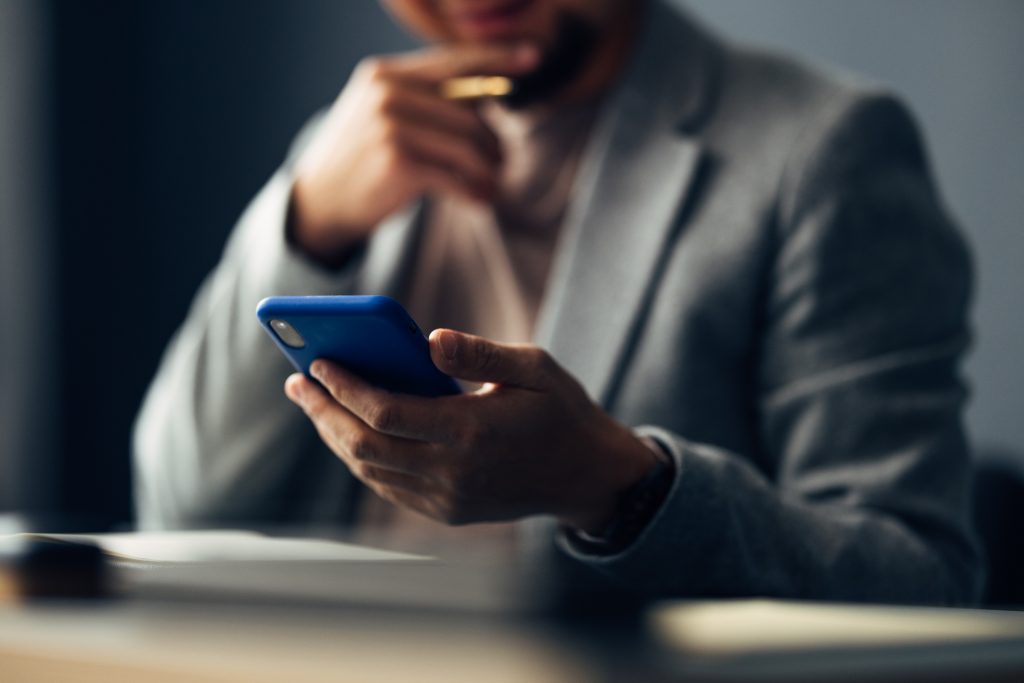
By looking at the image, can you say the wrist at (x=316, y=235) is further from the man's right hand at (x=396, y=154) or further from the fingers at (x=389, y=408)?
the fingers at (x=389, y=408)

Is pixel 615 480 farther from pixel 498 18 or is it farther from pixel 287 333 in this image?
pixel 498 18

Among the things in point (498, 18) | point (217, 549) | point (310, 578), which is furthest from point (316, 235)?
point (310, 578)

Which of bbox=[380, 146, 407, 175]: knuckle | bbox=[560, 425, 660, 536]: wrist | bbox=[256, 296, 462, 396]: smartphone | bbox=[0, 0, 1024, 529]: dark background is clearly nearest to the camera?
bbox=[256, 296, 462, 396]: smartphone

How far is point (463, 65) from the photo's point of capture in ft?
2.60

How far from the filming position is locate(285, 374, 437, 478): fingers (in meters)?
0.40

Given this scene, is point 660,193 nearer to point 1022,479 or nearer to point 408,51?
point 1022,479

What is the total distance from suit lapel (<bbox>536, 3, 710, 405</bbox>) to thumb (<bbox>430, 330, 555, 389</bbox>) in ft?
0.79

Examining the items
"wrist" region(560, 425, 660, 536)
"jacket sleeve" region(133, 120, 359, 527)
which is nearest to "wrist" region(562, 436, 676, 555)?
"wrist" region(560, 425, 660, 536)

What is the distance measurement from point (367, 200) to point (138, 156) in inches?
49.1

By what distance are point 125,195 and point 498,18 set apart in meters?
1.25

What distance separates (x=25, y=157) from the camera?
1.76m

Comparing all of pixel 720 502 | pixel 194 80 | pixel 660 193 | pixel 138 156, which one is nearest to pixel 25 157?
pixel 138 156

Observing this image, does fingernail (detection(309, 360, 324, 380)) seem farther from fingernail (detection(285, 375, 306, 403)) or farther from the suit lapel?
the suit lapel

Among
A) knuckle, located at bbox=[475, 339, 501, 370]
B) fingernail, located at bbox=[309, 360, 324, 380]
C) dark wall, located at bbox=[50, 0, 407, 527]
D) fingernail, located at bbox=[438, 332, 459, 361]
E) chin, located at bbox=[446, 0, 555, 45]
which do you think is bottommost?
dark wall, located at bbox=[50, 0, 407, 527]
